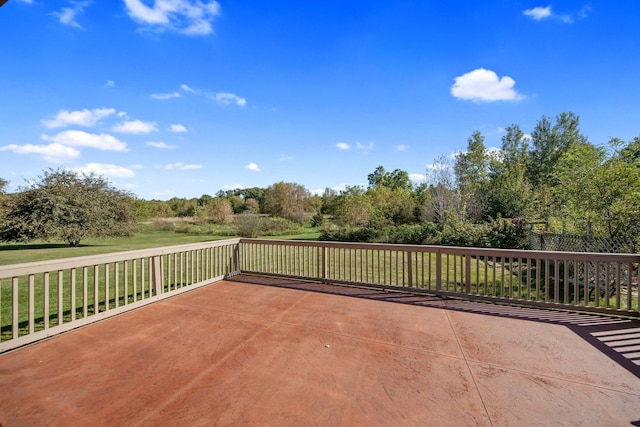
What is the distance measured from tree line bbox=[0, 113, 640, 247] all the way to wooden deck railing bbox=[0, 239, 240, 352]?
6.34 m

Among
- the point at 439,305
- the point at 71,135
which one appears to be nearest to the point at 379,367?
the point at 439,305

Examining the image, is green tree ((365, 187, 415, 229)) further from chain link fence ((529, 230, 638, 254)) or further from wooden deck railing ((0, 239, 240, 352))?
wooden deck railing ((0, 239, 240, 352))

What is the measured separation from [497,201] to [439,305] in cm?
1283

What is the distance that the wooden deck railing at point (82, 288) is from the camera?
251 cm

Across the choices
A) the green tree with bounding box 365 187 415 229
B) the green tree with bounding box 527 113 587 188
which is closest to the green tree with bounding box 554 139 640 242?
the green tree with bounding box 365 187 415 229

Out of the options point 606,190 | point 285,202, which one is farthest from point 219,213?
point 606,190

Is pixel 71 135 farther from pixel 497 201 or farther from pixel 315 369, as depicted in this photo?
pixel 497 201

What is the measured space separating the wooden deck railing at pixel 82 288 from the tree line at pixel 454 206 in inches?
250

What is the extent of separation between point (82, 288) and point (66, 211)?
10157 mm

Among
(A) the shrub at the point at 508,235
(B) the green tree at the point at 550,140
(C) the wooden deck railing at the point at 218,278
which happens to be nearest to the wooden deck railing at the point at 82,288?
(C) the wooden deck railing at the point at 218,278

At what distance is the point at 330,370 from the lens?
6.93 ft

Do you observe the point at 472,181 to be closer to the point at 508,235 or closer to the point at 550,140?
the point at 508,235

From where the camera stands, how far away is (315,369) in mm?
2127

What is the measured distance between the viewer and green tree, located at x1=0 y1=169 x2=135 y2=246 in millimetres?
10461
